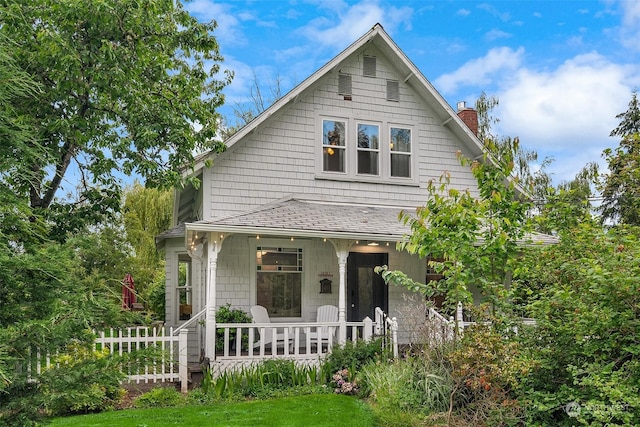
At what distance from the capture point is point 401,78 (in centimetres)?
1255

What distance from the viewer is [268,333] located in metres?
10.3

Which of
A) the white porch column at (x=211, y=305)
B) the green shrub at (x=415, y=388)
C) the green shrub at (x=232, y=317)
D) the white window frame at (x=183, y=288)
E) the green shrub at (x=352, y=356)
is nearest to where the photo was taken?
the green shrub at (x=415, y=388)

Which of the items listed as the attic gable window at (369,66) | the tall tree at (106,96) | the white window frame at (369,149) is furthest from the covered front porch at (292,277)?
the attic gable window at (369,66)

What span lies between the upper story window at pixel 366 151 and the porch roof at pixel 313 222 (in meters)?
0.90

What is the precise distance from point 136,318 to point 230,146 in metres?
7.85

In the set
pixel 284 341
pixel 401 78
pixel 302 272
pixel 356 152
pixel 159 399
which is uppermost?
pixel 401 78

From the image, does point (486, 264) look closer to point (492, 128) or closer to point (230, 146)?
point (230, 146)

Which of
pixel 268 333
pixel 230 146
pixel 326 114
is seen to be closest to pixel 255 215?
pixel 230 146

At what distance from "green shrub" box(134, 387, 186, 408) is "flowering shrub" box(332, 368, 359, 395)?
8.28 ft

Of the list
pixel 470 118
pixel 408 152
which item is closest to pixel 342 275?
pixel 408 152

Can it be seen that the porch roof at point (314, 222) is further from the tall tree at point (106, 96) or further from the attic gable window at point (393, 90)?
the attic gable window at point (393, 90)

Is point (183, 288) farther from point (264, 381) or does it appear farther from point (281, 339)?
point (264, 381)

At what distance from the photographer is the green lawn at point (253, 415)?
6531 mm

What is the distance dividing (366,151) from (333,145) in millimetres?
862
